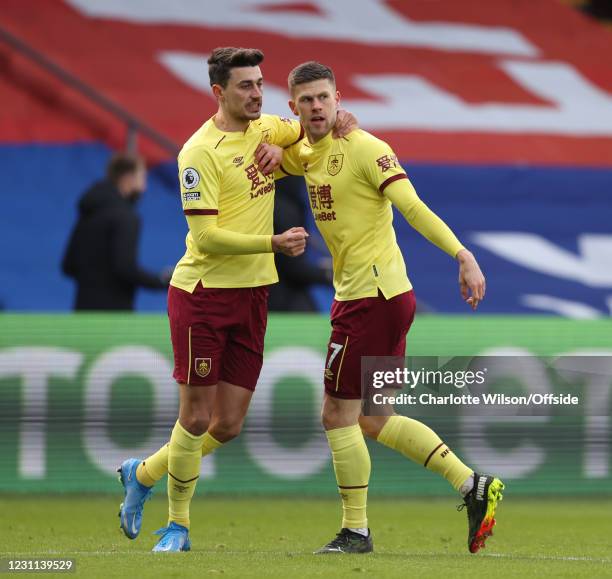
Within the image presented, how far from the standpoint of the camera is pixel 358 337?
19.8ft

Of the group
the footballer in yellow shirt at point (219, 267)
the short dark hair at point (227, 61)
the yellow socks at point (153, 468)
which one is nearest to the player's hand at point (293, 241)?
the footballer in yellow shirt at point (219, 267)

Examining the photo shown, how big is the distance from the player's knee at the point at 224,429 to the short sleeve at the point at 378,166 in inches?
50.7

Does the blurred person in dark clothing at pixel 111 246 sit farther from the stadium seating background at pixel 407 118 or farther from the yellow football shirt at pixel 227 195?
the yellow football shirt at pixel 227 195

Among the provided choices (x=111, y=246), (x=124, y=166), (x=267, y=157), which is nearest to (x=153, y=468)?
(x=267, y=157)

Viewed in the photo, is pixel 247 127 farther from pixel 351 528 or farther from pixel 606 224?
pixel 606 224

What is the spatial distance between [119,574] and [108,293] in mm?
4730

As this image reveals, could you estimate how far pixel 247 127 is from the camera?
6367 mm

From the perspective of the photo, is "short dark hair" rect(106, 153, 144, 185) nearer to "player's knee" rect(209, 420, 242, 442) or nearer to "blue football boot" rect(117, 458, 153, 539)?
"blue football boot" rect(117, 458, 153, 539)

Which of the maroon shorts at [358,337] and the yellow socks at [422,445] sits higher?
the maroon shorts at [358,337]

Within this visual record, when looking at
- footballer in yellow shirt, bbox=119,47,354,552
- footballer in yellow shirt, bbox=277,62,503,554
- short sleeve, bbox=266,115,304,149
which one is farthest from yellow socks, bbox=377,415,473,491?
short sleeve, bbox=266,115,304,149

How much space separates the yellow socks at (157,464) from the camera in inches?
258

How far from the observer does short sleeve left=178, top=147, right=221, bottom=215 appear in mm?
6109

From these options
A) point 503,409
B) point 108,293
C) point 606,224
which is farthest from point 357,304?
point 606,224

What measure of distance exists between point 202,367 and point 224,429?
417 mm
